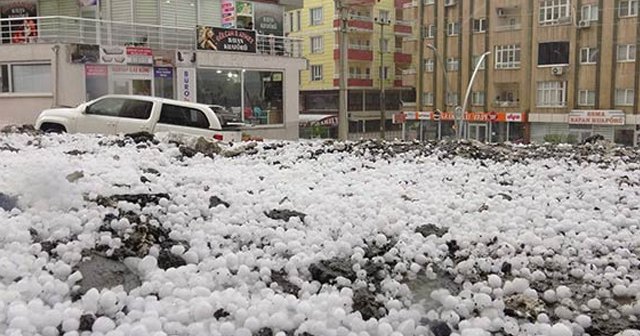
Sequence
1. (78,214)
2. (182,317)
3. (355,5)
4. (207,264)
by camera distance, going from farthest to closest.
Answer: (355,5) → (78,214) → (207,264) → (182,317)

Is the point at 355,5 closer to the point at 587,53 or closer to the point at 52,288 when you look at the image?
the point at 587,53

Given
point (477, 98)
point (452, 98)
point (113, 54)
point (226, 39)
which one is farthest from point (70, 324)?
point (452, 98)

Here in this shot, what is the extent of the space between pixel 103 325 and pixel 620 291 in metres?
2.08

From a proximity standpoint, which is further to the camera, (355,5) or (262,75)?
(355,5)

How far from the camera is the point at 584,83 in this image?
35.7m

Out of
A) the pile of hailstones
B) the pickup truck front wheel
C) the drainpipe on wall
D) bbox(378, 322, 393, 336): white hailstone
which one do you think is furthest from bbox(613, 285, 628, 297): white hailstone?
the drainpipe on wall

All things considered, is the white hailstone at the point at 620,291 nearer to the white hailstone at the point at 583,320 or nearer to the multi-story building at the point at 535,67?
the white hailstone at the point at 583,320

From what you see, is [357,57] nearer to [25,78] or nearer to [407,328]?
[25,78]

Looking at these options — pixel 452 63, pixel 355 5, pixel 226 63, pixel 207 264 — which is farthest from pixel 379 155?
pixel 355 5

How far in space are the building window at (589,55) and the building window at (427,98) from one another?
33.4 feet

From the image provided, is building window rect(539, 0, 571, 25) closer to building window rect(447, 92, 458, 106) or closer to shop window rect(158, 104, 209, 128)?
building window rect(447, 92, 458, 106)

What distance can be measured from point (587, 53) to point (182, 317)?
3669 cm

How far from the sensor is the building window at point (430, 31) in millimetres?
41781

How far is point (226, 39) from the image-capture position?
24422 mm
